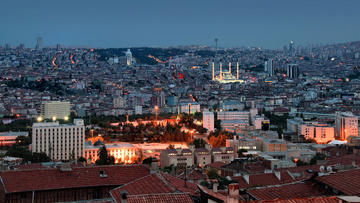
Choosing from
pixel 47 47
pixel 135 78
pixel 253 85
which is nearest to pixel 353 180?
pixel 253 85

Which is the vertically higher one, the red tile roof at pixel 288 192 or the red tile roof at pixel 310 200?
the red tile roof at pixel 310 200

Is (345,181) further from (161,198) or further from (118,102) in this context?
(118,102)

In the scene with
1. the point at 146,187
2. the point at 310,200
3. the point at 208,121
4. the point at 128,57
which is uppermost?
the point at 128,57

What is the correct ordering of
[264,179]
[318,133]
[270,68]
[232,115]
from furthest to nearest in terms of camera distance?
[270,68], [232,115], [318,133], [264,179]

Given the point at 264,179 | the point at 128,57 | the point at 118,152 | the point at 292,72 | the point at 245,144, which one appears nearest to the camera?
the point at 264,179

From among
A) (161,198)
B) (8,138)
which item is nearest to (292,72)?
(8,138)

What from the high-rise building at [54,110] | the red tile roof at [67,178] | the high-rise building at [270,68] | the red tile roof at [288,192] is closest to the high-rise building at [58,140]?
the red tile roof at [67,178]

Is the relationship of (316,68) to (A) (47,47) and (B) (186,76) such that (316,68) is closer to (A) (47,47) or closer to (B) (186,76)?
(B) (186,76)

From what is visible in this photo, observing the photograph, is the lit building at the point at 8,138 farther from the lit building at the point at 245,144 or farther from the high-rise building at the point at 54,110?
the high-rise building at the point at 54,110
